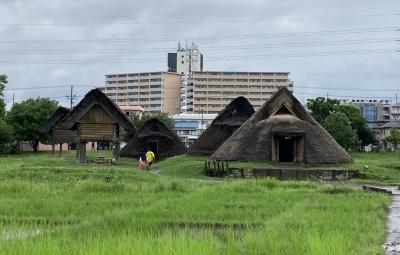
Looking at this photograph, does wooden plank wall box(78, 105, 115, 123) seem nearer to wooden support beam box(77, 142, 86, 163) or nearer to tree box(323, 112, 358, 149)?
wooden support beam box(77, 142, 86, 163)

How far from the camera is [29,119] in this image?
2682 inches

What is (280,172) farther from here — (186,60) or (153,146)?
(186,60)

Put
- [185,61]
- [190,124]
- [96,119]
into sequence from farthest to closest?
1. [185,61]
2. [190,124]
3. [96,119]

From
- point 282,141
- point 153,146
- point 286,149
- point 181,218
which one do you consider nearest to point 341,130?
point 153,146

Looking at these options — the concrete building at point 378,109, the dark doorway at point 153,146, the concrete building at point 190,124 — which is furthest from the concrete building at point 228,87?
the dark doorway at point 153,146

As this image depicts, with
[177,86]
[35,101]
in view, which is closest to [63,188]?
[35,101]

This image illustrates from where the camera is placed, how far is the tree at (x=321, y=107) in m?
77.6

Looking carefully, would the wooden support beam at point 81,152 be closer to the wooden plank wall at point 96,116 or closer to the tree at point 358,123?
→ the wooden plank wall at point 96,116

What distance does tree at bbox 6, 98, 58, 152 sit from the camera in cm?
6744

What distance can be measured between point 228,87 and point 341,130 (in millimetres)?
59365

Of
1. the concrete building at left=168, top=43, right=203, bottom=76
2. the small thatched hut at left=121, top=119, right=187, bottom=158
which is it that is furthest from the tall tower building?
the small thatched hut at left=121, top=119, right=187, bottom=158

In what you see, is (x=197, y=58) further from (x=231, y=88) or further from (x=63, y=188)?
(x=63, y=188)

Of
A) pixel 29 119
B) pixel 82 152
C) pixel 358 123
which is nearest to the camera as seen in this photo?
pixel 82 152

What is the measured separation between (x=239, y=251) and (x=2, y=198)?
1059 centimetres
